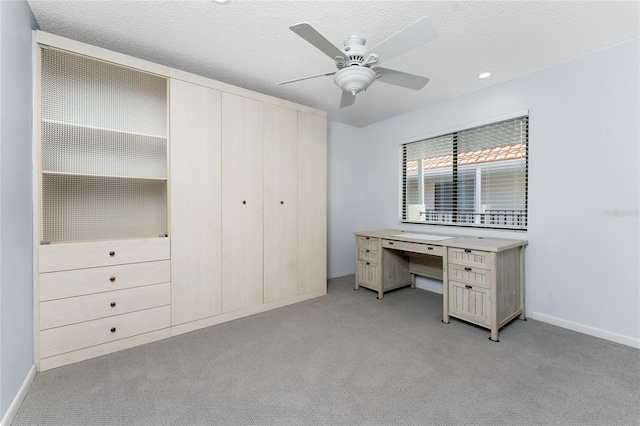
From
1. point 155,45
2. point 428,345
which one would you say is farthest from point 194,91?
point 428,345

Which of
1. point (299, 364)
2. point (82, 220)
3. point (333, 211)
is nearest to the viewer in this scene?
point (299, 364)

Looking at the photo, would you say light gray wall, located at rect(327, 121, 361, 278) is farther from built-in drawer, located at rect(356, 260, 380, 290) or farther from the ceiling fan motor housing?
the ceiling fan motor housing

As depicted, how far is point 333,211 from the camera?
4.38m

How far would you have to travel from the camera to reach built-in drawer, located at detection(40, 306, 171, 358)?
192 centimetres

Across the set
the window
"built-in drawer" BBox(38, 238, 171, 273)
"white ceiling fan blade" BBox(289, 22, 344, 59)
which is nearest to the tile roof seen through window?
the window

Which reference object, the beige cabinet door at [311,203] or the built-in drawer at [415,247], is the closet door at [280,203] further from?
the built-in drawer at [415,247]

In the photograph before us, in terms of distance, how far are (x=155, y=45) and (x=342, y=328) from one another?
2.94m

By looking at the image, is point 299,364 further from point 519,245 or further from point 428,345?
point 519,245

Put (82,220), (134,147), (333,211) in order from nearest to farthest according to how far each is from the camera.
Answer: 1. (82,220)
2. (134,147)
3. (333,211)

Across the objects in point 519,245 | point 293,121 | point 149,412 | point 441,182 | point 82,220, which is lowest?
point 149,412

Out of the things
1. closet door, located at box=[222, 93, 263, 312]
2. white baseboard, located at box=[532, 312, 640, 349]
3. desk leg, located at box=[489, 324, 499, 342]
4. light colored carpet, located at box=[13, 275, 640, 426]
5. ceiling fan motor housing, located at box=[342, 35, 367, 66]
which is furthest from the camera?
closet door, located at box=[222, 93, 263, 312]

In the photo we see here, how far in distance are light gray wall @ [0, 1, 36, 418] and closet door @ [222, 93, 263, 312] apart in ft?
4.31

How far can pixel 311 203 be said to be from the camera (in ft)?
11.1

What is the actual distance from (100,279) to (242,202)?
4.26 feet
